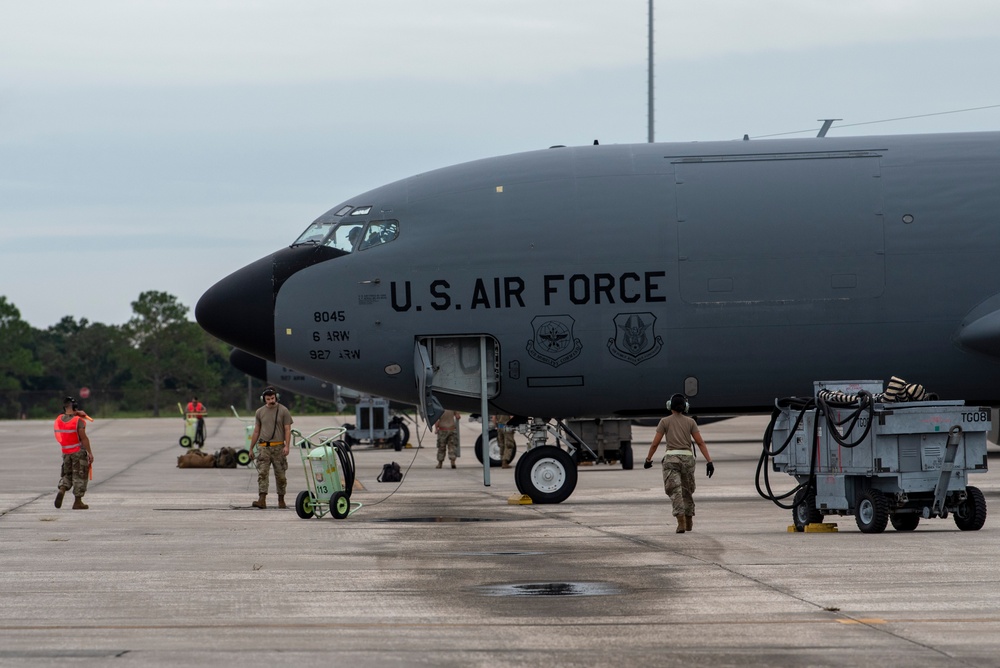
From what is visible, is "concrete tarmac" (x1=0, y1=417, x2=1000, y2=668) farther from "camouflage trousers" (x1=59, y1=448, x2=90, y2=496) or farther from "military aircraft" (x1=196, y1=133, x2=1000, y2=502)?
"military aircraft" (x1=196, y1=133, x2=1000, y2=502)

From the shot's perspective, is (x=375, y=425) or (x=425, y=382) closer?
(x=425, y=382)

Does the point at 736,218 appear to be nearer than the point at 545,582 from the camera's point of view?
No

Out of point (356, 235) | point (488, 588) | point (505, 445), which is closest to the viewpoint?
point (488, 588)

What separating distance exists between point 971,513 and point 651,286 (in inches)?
263

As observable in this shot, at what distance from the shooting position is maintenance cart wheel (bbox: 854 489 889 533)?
16641 millimetres

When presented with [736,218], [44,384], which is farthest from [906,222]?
[44,384]

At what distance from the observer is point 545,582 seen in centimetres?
1248

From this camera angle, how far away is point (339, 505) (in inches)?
A: 770

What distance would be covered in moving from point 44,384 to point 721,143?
411 ft

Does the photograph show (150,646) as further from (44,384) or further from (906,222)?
(44,384)

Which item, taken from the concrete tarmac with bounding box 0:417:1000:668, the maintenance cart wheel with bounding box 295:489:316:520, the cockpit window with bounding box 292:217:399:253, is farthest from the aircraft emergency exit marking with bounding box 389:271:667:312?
the maintenance cart wheel with bounding box 295:489:316:520

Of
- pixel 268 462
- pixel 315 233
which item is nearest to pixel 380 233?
pixel 315 233

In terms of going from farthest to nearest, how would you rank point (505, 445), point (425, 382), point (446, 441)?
point (446, 441) → point (505, 445) → point (425, 382)

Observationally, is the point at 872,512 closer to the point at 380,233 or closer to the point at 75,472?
the point at 380,233
